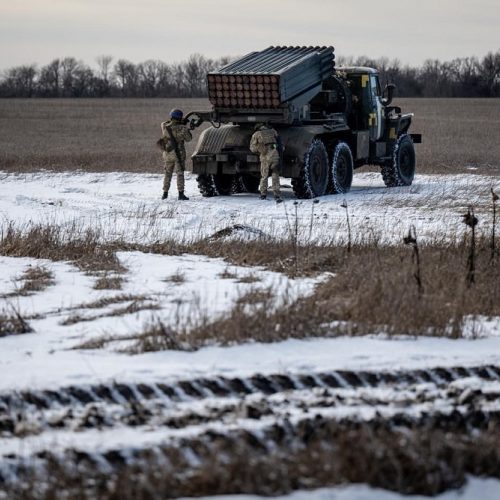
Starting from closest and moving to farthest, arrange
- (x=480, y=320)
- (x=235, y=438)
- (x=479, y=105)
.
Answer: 1. (x=235, y=438)
2. (x=480, y=320)
3. (x=479, y=105)

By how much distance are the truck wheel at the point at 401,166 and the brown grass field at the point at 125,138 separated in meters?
4.14

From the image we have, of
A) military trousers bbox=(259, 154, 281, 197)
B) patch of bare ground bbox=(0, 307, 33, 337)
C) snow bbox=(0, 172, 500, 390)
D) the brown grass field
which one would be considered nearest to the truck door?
snow bbox=(0, 172, 500, 390)

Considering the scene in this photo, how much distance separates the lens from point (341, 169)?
21422 millimetres

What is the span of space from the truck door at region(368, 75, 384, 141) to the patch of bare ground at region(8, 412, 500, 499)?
17012 mm

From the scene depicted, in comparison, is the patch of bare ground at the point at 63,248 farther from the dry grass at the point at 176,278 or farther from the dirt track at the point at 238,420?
the dirt track at the point at 238,420

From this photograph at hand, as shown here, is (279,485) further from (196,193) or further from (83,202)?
(196,193)

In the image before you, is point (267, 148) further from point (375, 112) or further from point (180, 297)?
point (180, 297)

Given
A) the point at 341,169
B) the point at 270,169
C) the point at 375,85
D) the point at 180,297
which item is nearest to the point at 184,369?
the point at 180,297

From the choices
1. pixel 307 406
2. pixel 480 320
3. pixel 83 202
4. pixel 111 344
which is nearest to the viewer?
pixel 307 406

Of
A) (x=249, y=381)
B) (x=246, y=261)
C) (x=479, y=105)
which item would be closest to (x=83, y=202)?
(x=246, y=261)

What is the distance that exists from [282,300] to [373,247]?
11.6ft

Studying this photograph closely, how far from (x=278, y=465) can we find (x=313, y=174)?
15046 mm

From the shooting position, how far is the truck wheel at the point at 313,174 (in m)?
19.8

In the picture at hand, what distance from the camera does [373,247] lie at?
11797 mm
